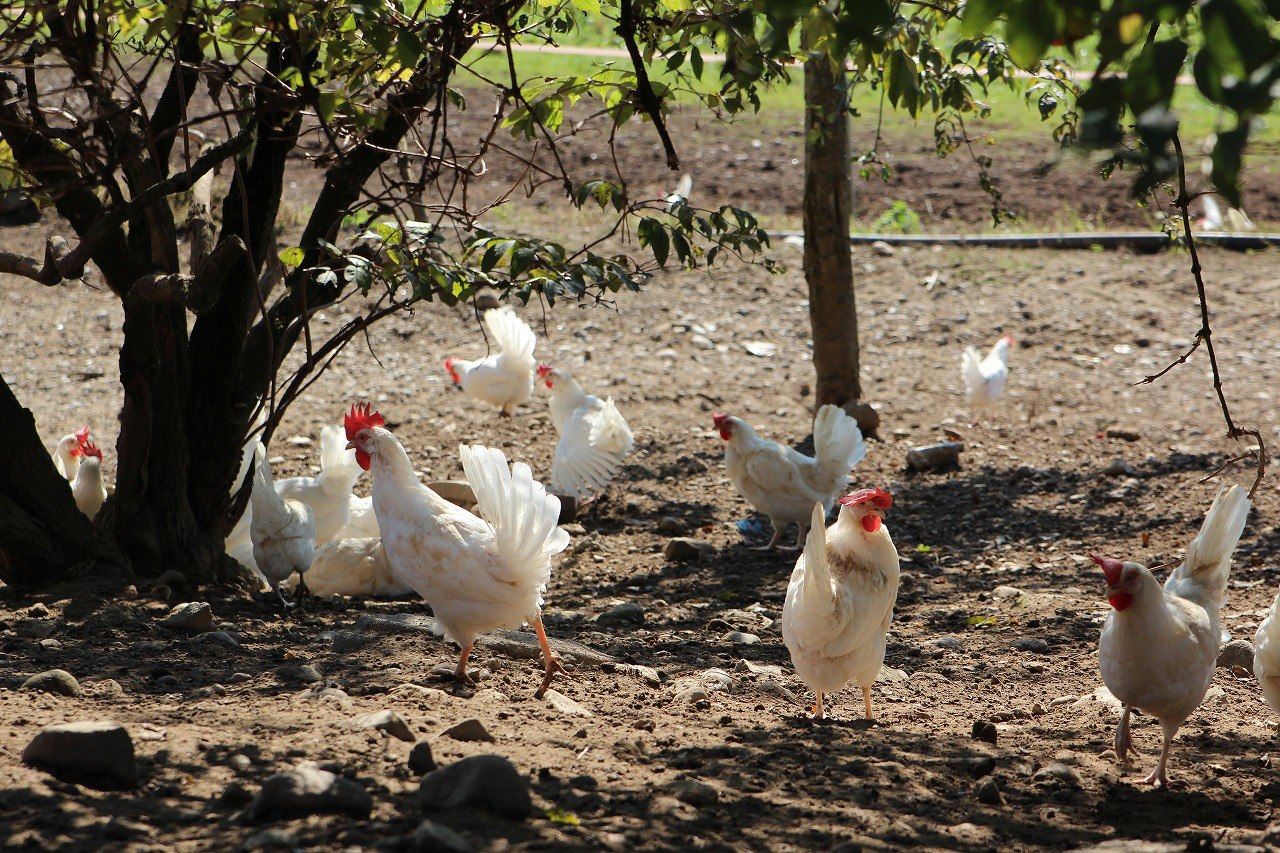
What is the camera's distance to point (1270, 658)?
159 inches

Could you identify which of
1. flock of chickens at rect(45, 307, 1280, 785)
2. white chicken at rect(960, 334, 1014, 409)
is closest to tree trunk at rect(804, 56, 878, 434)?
white chicken at rect(960, 334, 1014, 409)

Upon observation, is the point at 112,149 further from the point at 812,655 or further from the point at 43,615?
the point at 812,655

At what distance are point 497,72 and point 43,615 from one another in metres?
15.8

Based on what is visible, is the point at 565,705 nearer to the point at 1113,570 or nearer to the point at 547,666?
the point at 547,666

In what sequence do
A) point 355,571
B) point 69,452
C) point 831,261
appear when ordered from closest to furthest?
point 355,571
point 69,452
point 831,261

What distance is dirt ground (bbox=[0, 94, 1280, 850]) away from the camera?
3209 millimetres

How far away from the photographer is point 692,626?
573 centimetres

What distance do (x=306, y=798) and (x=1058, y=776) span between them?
7.92ft

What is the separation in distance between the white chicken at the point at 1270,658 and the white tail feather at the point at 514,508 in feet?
8.87

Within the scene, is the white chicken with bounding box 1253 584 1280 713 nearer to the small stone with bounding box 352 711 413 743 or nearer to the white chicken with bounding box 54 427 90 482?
the small stone with bounding box 352 711 413 743

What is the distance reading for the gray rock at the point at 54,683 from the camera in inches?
150

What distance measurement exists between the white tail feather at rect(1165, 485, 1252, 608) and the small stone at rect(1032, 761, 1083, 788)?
1.05 meters

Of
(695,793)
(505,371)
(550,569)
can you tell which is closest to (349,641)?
(550,569)

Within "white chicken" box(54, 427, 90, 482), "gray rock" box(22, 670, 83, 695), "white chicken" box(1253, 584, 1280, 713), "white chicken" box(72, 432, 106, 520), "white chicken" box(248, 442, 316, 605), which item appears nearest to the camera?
"gray rock" box(22, 670, 83, 695)
